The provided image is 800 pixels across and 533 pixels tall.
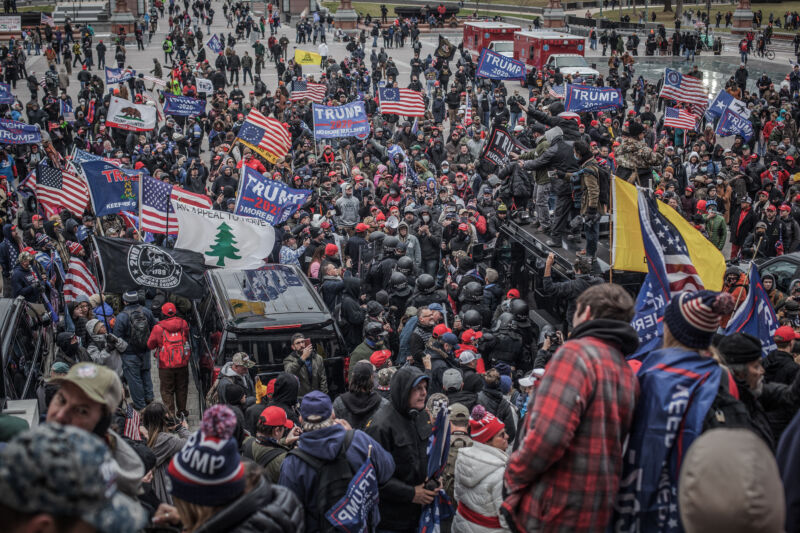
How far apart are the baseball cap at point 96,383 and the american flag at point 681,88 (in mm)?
20981

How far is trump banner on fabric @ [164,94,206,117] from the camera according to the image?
23359 mm

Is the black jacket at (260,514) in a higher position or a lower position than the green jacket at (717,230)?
higher

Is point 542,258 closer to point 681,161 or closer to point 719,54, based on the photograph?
point 681,161

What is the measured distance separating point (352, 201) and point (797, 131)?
1426 centimetres

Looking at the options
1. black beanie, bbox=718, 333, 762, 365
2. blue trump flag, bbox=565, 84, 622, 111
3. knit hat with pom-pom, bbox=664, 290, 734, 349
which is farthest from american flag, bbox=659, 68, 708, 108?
knit hat with pom-pom, bbox=664, 290, 734, 349

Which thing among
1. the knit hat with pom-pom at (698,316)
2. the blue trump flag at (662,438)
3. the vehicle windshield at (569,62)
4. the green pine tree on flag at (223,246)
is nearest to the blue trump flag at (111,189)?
the green pine tree on flag at (223,246)

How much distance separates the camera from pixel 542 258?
38.6ft

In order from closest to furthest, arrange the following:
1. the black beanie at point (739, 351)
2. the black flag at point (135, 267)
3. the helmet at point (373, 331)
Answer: the black beanie at point (739, 351), the helmet at point (373, 331), the black flag at point (135, 267)

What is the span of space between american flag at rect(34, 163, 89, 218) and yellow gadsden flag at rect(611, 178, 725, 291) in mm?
10143

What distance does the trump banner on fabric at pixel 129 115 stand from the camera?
70.2 feet

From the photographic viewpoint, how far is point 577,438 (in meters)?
3.49

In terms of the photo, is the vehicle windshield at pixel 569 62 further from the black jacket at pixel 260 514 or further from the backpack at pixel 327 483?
the black jacket at pixel 260 514

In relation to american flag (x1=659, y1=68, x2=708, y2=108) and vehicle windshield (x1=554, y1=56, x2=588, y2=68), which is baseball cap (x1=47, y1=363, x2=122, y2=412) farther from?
vehicle windshield (x1=554, y1=56, x2=588, y2=68)

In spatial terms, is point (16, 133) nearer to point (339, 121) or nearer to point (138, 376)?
point (339, 121)
